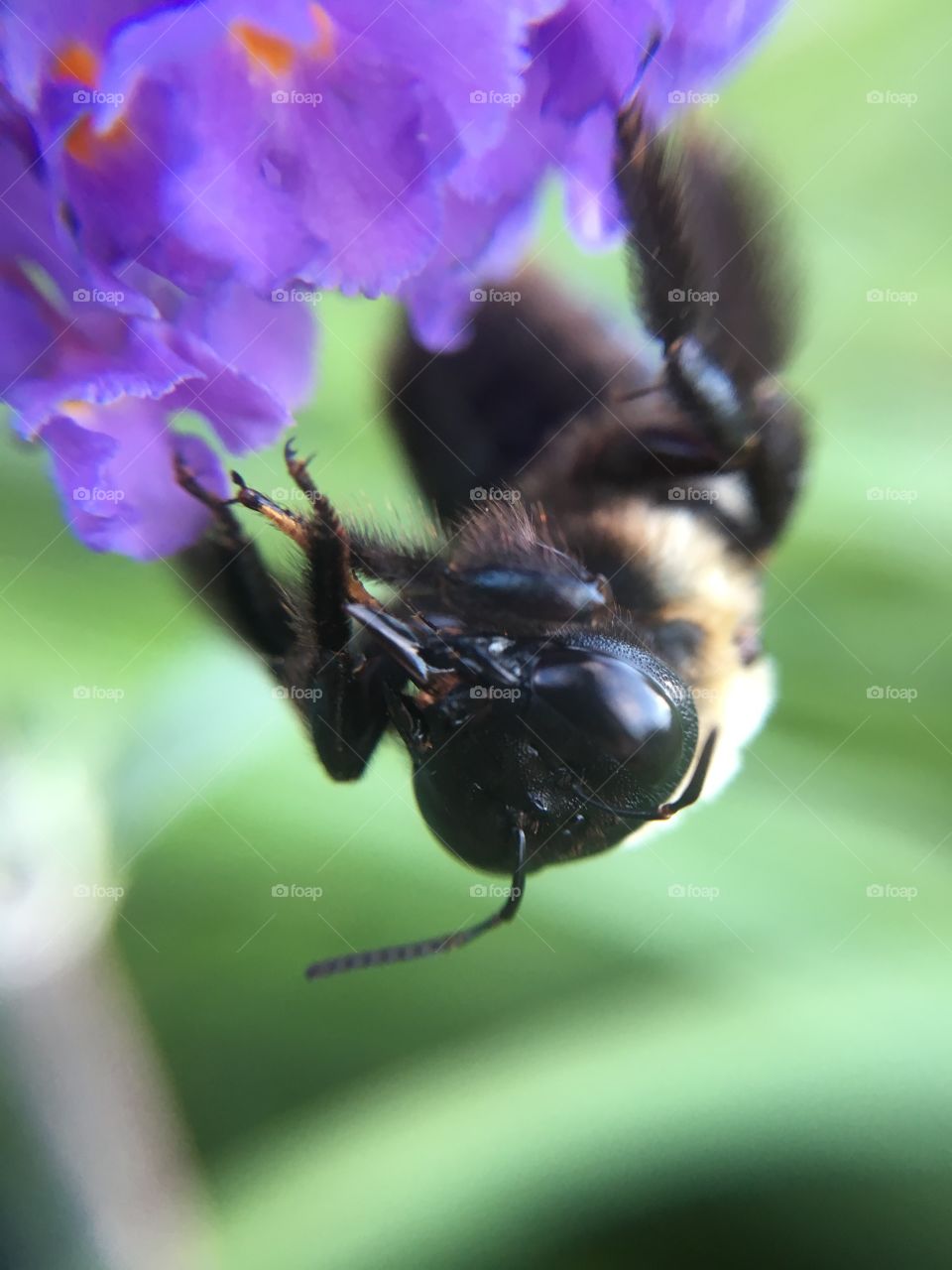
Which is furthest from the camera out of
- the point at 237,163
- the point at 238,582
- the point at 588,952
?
the point at 588,952

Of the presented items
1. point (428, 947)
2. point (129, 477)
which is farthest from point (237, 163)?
point (428, 947)

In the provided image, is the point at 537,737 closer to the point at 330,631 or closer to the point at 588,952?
the point at 330,631

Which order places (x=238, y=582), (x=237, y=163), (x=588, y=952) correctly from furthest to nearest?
1. (x=588, y=952)
2. (x=238, y=582)
3. (x=237, y=163)

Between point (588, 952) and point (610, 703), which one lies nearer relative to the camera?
point (610, 703)

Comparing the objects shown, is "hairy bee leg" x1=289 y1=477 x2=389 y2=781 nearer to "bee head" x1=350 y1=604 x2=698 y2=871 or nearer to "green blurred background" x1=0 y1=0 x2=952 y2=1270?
"bee head" x1=350 y1=604 x2=698 y2=871

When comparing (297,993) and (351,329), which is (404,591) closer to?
(351,329)

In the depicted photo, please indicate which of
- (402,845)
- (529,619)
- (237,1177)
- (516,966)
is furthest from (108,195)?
(237,1177)

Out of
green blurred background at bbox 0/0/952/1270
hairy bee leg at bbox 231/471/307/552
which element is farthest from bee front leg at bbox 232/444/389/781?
green blurred background at bbox 0/0/952/1270
